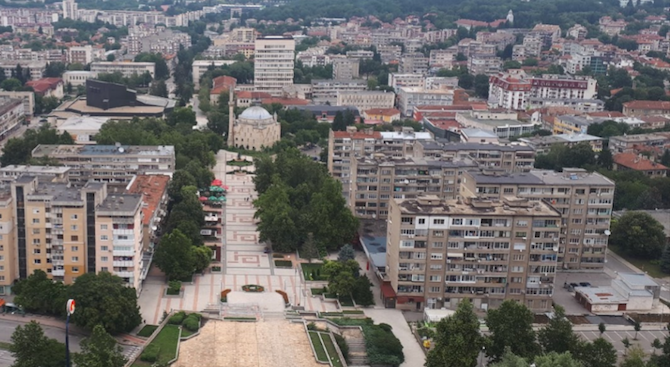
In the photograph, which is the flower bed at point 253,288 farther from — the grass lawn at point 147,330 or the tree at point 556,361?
the tree at point 556,361

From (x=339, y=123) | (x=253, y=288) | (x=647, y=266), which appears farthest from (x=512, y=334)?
(x=339, y=123)

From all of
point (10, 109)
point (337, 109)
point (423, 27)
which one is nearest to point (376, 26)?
point (423, 27)

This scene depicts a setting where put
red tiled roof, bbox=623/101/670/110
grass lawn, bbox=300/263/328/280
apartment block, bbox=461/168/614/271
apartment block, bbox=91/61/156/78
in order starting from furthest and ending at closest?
1. apartment block, bbox=91/61/156/78
2. red tiled roof, bbox=623/101/670/110
3. apartment block, bbox=461/168/614/271
4. grass lawn, bbox=300/263/328/280

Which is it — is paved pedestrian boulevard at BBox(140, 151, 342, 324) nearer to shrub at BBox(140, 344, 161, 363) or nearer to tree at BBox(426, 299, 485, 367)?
shrub at BBox(140, 344, 161, 363)

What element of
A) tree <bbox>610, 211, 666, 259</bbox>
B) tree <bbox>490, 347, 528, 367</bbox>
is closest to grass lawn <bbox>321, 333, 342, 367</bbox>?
tree <bbox>490, 347, 528, 367</bbox>

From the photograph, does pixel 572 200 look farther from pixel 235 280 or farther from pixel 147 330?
pixel 147 330

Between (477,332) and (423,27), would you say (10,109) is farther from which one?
(423,27)

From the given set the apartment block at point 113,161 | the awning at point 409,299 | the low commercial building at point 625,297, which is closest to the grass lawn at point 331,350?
the awning at point 409,299
